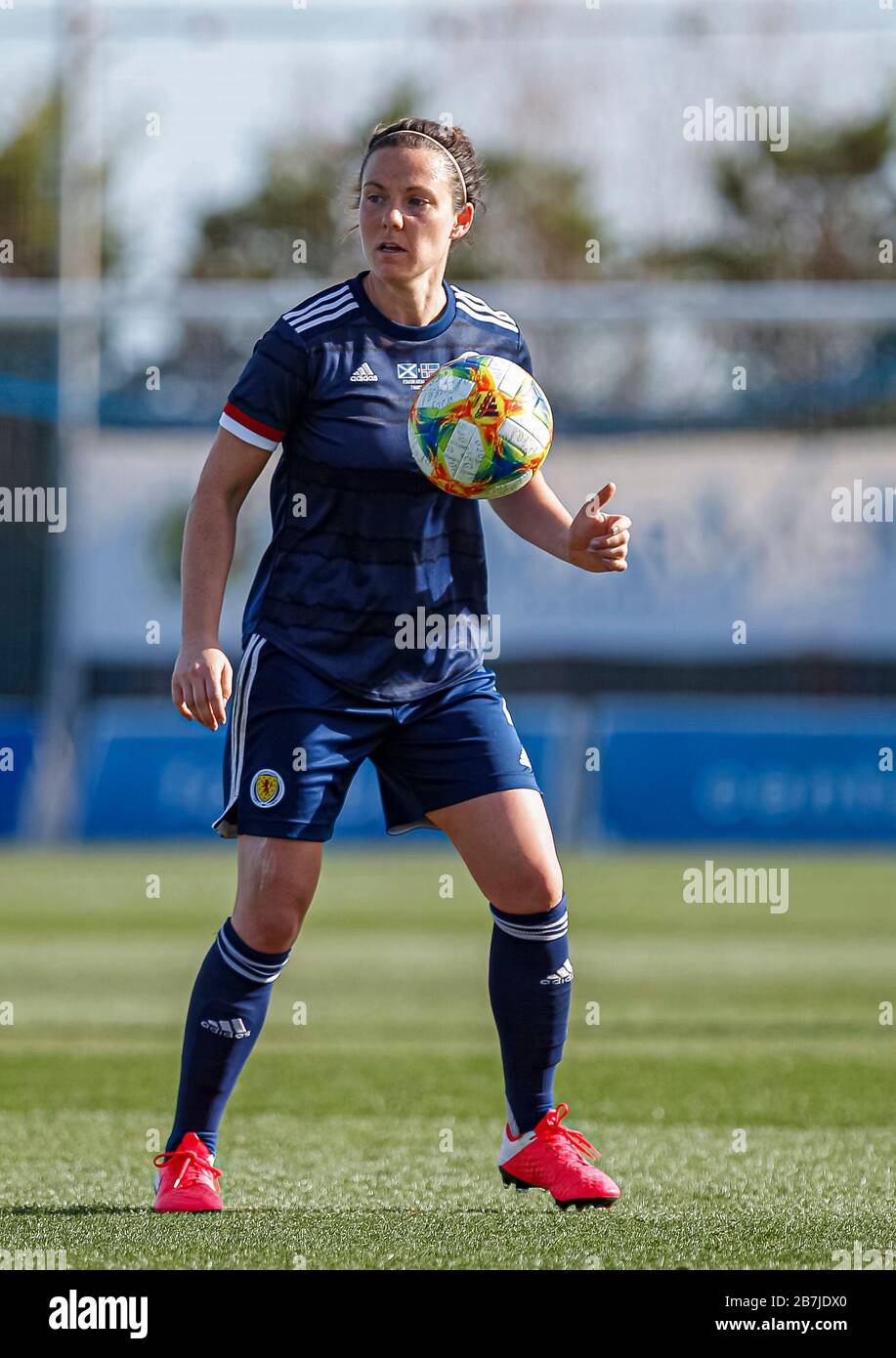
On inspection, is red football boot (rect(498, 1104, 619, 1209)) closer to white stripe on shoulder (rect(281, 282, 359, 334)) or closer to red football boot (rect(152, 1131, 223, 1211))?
red football boot (rect(152, 1131, 223, 1211))

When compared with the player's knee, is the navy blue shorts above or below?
above

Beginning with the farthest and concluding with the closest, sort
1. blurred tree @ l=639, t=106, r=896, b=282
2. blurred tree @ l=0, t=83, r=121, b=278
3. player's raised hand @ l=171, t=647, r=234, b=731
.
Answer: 1. blurred tree @ l=639, t=106, r=896, b=282
2. blurred tree @ l=0, t=83, r=121, b=278
3. player's raised hand @ l=171, t=647, r=234, b=731

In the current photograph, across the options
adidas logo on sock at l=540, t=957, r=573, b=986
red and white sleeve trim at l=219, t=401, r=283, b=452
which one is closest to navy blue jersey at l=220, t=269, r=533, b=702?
red and white sleeve trim at l=219, t=401, r=283, b=452

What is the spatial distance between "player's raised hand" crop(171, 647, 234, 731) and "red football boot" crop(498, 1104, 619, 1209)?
118 centimetres

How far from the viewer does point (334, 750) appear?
4230 millimetres

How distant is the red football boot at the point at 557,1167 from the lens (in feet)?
13.9

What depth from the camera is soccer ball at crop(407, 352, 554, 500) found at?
4.13 metres

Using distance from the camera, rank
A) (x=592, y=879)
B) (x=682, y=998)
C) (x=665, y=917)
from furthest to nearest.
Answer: (x=592, y=879)
(x=665, y=917)
(x=682, y=998)

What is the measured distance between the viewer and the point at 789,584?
19297mm

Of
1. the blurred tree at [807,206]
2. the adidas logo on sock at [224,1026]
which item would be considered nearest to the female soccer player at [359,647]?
the adidas logo on sock at [224,1026]

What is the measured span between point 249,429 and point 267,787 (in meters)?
0.75
